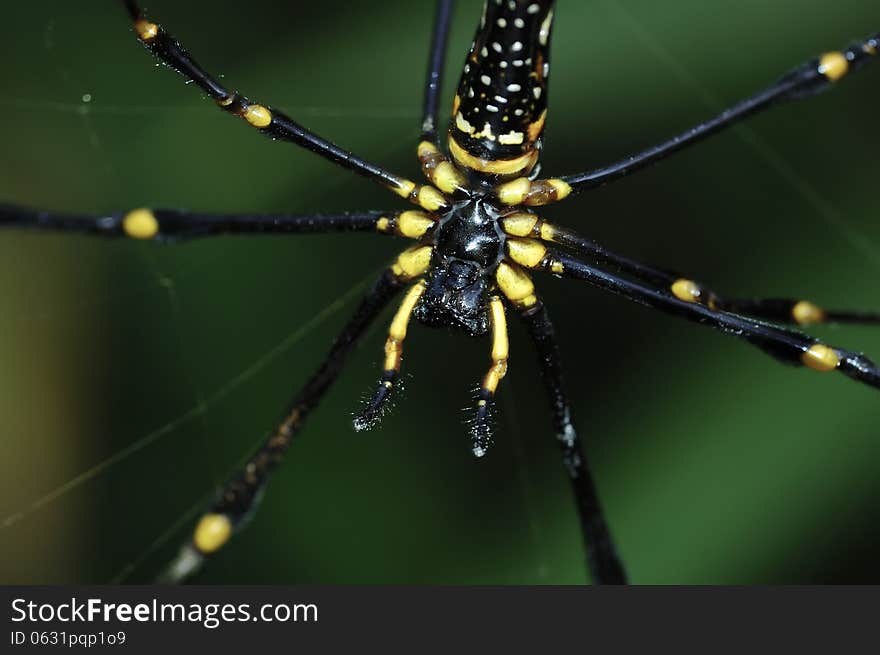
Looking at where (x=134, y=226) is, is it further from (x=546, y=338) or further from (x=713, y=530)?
(x=713, y=530)

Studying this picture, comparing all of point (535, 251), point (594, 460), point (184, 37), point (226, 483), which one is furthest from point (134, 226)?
point (594, 460)

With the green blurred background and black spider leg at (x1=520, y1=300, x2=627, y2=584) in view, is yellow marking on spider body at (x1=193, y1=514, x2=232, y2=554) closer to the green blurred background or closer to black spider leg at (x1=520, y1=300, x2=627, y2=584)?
the green blurred background

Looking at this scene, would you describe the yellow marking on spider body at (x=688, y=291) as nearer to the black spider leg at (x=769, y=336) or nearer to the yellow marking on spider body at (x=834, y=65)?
the black spider leg at (x=769, y=336)

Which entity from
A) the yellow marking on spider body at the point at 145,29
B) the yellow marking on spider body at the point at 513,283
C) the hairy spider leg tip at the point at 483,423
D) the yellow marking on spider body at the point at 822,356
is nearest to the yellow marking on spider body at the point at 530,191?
the yellow marking on spider body at the point at 513,283

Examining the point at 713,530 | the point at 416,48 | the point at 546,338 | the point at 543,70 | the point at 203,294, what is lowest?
the point at 713,530

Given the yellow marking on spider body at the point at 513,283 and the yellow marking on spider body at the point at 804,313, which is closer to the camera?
the yellow marking on spider body at the point at 513,283

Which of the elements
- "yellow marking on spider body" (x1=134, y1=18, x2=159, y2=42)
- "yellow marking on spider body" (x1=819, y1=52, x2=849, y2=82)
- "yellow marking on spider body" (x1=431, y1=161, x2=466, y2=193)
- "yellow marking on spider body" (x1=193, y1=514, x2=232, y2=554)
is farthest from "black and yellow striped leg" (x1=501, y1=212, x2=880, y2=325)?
"yellow marking on spider body" (x1=193, y1=514, x2=232, y2=554)

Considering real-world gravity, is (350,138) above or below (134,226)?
above
